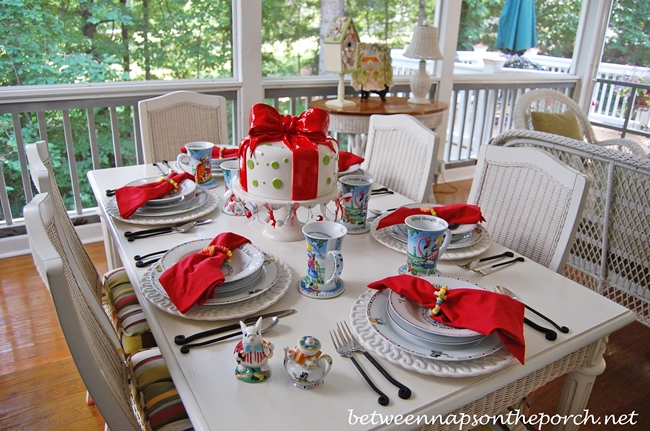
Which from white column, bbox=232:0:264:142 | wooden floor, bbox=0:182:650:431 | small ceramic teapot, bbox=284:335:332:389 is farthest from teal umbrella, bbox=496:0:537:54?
small ceramic teapot, bbox=284:335:332:389

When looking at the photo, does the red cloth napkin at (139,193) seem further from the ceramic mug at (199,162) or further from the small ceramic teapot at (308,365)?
the small ceramic teapot at (308,365)

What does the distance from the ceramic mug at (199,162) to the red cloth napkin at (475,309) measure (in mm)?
933

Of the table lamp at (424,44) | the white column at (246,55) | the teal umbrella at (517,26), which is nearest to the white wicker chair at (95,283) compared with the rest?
the white column at (246,55)

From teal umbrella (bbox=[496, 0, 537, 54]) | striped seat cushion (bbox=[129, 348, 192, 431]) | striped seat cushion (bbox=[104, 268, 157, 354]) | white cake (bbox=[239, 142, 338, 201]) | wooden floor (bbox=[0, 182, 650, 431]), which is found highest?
teal umbrella (bbox=[496, 0, 537, 54])

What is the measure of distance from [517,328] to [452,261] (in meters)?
0.43

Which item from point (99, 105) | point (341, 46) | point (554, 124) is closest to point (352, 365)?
point (341, 46)

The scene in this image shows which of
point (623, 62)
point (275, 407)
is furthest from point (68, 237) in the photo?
point (623, 62)

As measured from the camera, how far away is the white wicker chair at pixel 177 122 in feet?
7.31

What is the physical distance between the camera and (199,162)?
1743 mm

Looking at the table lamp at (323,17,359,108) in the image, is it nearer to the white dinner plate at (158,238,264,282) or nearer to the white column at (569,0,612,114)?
the white dinner plate at (158,238,264,282)

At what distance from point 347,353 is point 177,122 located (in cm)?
170

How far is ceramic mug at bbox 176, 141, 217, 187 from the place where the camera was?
1.73m

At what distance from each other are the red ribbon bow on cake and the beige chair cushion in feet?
8.01

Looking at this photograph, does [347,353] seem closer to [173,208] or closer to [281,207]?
[281,207]
